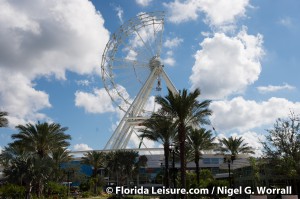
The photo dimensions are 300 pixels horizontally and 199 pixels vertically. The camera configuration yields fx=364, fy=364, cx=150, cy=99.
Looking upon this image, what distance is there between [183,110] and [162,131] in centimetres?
576

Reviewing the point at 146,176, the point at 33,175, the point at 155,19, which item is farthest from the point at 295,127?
the point at 146,176

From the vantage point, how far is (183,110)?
34938 mm


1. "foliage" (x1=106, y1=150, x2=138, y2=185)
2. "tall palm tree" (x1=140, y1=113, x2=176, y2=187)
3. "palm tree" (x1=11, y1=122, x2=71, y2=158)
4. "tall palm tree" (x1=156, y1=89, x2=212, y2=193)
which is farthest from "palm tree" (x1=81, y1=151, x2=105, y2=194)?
"tall palm tree" (x1=156, y1=89, x2=212, y2=193)

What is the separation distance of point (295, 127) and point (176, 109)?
492 inches

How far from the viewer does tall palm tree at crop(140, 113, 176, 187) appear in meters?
38.7

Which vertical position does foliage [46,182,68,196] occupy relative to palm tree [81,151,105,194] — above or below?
below

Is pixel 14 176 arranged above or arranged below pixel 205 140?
below

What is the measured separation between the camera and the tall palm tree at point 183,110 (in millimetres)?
34844

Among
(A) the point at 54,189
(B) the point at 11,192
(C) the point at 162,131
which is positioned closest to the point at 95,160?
(A) the point at 54,189

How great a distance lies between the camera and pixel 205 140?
157 feet

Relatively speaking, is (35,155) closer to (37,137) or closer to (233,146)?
(37,137)

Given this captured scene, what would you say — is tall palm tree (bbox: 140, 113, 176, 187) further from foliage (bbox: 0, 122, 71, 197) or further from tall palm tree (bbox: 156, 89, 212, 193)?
foliage (bbox: 0, 122, 71, 197)

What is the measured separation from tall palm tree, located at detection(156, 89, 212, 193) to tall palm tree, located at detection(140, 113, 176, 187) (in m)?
1.84

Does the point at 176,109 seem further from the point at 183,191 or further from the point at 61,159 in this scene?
the point at 61,159
